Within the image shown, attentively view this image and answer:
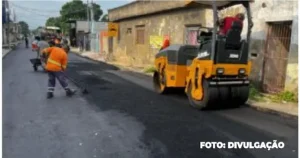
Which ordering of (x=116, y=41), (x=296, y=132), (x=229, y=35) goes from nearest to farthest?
1. (x=296, y=132)
2. (x=229, y=35)
3. (x=116, y=41)

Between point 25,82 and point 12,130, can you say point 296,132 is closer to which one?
point 12,130

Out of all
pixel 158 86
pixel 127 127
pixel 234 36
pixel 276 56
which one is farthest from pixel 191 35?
pixel 127 127

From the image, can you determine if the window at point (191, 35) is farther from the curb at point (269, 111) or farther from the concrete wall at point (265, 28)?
the curb at point (269, 111)

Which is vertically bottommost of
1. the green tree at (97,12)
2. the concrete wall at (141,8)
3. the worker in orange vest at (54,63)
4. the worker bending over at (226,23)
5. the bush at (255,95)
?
the bush at (255,95)

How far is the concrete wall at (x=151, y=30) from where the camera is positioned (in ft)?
47.2

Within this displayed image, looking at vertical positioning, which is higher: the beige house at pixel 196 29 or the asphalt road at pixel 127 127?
the beige house at pixel 196 29

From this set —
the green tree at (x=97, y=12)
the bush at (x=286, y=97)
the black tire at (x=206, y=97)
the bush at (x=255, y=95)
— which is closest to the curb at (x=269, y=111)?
the bush at (x=255, y=95)

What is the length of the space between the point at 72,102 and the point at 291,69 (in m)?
5.36

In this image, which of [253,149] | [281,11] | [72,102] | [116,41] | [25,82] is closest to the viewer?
[253,149]

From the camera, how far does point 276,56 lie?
9.82 meters

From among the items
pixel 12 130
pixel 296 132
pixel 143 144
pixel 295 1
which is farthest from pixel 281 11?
pixel 12 130

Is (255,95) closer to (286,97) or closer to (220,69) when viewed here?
(286,97)

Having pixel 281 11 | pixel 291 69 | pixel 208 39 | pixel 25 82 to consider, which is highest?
pixel 281 11

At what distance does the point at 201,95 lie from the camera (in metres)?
7.68
